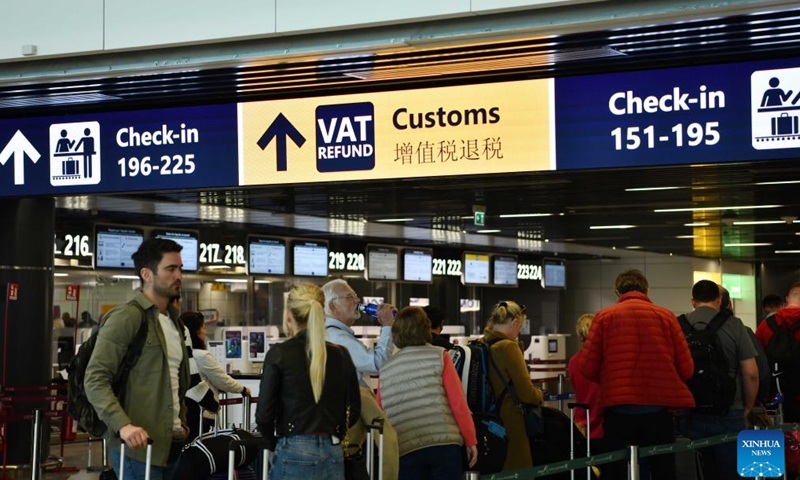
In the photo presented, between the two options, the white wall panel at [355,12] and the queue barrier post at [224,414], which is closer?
the white wall panel at [355,12]

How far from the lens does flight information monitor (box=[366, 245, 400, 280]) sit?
741 inches

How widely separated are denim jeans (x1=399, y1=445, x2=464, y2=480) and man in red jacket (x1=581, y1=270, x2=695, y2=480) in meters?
1.13

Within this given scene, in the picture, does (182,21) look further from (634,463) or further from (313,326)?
(634,463)

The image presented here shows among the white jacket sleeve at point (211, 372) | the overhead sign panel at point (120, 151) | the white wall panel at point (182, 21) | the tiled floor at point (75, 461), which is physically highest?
the white wall panel at point (182, 21)

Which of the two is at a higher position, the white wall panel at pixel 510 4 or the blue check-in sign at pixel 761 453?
the white wall panel at pixel 510 4

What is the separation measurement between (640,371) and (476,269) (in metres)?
15.5

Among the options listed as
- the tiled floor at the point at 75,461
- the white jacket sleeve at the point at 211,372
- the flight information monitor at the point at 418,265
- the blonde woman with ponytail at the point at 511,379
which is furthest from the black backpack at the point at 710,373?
the flight information monitor at the point at 418,265

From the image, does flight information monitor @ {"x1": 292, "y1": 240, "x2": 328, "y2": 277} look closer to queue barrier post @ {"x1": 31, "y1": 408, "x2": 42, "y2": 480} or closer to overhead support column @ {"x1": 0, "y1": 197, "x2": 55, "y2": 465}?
overhead support column @ {"x1": 0, "y1": 197, "x2": 55, "y2": 465}

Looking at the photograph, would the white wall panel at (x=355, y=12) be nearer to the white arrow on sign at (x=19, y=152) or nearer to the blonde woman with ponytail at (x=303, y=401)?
the blonde woman with ponytail at (x=303, y=401)

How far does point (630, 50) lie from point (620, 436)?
2216mm

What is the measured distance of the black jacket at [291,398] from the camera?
185 inches

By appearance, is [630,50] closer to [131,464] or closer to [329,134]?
[329,134]

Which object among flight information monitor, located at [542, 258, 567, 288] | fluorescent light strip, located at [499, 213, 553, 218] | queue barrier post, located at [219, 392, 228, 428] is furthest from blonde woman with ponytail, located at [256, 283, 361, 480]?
flight information monitor, located at [542, 258, 567, 288]

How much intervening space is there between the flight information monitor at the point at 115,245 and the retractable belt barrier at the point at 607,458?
9392 mm
